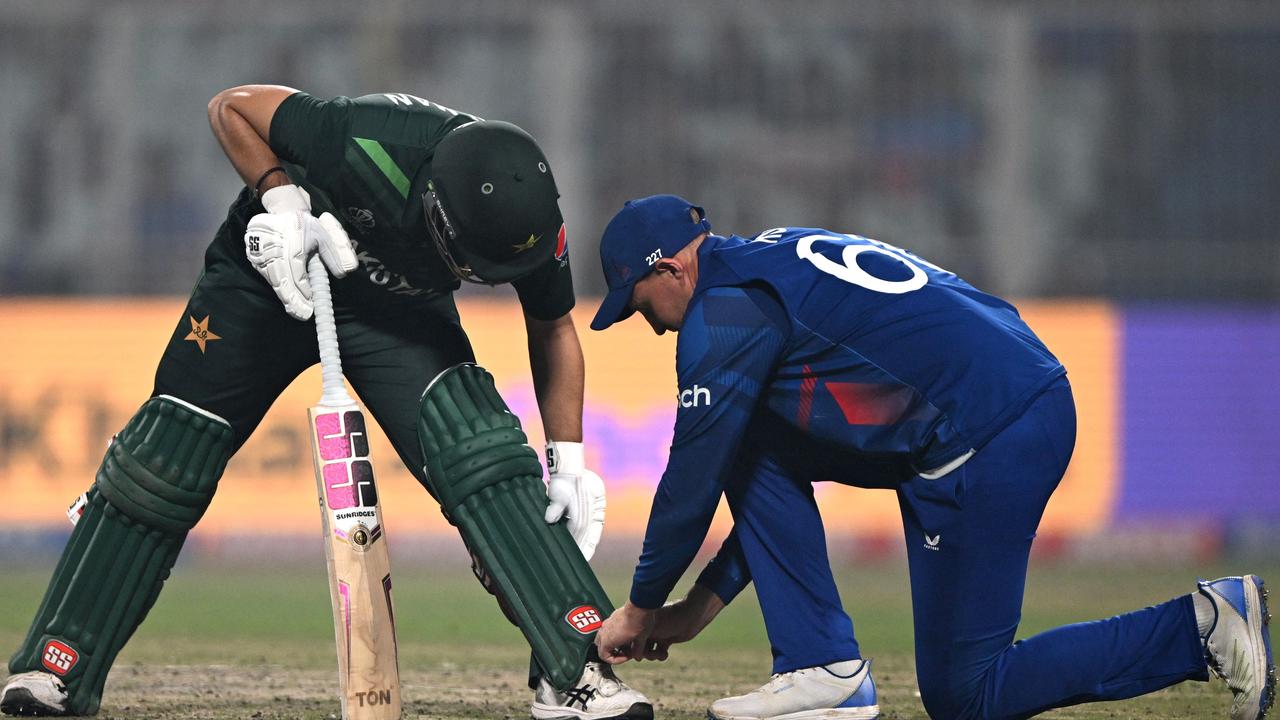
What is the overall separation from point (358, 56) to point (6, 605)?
6.58 meters

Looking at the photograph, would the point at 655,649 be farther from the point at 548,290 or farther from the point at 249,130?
the point at 249,130

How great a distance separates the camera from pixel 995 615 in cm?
369

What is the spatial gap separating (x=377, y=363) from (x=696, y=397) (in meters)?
1.16

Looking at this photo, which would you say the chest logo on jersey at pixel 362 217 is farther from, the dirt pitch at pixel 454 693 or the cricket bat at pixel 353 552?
the dirt pitch at pixel 454 693

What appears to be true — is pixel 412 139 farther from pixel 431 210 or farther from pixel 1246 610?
pixel 1246 610

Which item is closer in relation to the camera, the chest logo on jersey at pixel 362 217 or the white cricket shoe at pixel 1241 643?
the white cricket shoe at pixel 1241 643

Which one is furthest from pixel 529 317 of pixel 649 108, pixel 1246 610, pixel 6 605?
pixel 649 108

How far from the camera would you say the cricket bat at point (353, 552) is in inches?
152

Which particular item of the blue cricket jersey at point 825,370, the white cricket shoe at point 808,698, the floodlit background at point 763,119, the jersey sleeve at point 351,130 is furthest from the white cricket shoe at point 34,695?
the floodlit background at point 763,119

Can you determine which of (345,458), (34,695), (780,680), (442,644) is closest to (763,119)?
(442,644)

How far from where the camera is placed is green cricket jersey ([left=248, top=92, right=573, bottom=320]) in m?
A: 4.18

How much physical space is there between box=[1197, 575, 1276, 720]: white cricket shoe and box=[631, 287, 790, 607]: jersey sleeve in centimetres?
113

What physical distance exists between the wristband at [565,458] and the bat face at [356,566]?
1.98 ft

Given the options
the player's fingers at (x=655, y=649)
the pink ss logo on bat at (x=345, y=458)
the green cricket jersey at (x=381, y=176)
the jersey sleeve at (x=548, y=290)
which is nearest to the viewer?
the pink ss logo on bat at (x=345, y=458)
